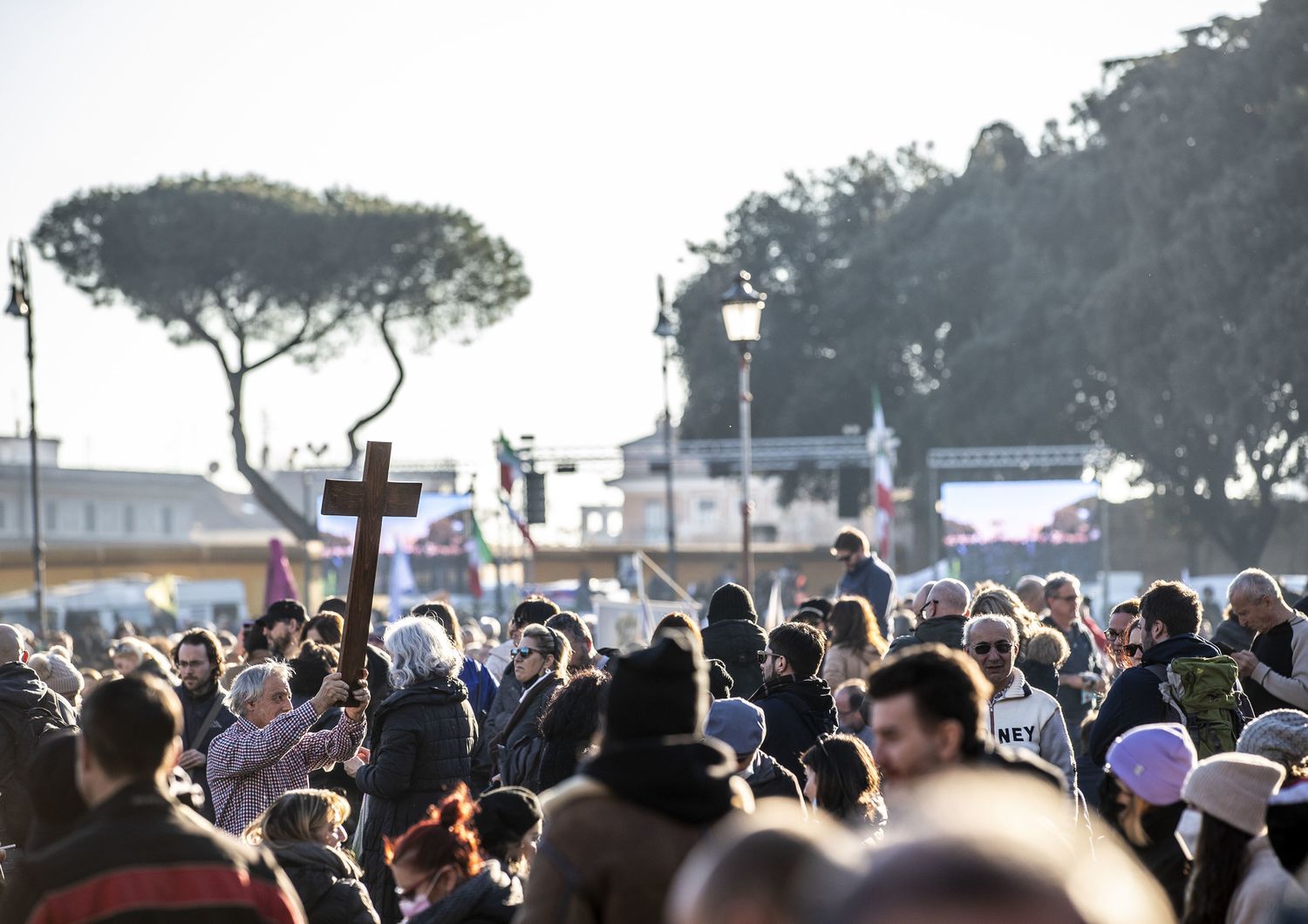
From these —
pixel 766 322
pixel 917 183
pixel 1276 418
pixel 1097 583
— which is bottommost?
pixel 1097 583

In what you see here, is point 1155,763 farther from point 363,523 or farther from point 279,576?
point 279,576

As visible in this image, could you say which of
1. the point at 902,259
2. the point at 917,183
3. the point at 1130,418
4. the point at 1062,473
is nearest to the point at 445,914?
the point at 1130,418

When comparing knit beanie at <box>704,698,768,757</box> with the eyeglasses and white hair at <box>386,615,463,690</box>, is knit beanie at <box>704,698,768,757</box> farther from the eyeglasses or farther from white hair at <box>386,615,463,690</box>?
white hair at <box>386,615,463,690</box>

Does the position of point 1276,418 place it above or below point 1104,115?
below

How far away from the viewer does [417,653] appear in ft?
22.3

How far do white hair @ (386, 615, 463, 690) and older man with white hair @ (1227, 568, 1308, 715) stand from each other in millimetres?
3256

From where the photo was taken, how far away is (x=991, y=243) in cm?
4216

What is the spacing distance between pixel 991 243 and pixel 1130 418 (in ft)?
22.8

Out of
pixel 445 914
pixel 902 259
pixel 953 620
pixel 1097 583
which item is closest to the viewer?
pixel 445 914

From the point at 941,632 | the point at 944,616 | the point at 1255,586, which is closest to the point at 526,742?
the point at 941,632

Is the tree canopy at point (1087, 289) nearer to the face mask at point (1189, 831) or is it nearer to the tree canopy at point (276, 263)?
the tree canopy at point (276, 263)

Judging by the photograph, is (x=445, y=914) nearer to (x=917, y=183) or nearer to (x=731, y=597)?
(x=731, y=597)

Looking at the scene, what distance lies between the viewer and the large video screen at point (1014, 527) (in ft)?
99.1

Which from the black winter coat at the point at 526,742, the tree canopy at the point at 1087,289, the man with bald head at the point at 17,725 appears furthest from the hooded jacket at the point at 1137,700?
the tree canopy at the point at 1087,289
